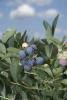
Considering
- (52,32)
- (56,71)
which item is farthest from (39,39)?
(56,71)

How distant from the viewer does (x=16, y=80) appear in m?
1.36

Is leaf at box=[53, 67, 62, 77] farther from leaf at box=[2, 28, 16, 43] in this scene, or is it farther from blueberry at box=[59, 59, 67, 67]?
leaf at box=[2, 28, 16, 43]

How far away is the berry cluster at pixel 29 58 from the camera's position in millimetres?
1322

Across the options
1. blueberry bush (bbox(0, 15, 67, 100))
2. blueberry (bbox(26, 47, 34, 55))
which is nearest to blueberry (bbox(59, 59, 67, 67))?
blueberry bush (bbox(0, 15, 67, 100))

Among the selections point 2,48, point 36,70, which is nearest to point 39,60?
point 36,70

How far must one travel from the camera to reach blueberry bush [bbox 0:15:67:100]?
51.8 inches

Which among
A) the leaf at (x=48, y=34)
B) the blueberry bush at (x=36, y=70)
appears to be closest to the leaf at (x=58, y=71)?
the blueberry bush at (x=36, y=70)

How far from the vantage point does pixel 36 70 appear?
4.37ft

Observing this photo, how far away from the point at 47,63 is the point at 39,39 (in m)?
0.11

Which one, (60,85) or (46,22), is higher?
(46,22)

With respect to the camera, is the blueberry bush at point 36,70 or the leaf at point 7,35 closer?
the blueberry bush at point 36,70

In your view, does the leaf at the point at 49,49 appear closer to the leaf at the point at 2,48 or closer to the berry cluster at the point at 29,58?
the berry cluster at the point at 29,58

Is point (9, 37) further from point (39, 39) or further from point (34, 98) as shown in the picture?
point (34, 98)

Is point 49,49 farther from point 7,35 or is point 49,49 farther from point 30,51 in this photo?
point 7,35
